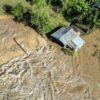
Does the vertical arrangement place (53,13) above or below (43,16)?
below

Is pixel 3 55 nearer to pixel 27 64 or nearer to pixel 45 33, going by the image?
pixel 27 64

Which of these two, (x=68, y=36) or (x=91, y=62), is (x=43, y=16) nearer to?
(x=68, y=36)

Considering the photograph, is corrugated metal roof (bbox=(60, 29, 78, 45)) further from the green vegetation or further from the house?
the green vegetation

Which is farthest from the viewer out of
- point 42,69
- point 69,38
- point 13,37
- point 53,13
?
point 53,13

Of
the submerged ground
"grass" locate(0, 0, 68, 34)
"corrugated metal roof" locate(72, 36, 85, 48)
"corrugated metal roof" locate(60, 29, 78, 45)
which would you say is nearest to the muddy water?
the submerged ground

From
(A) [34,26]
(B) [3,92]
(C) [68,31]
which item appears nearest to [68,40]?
(C) [68,31]

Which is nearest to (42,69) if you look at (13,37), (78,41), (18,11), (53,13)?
(13,37)
